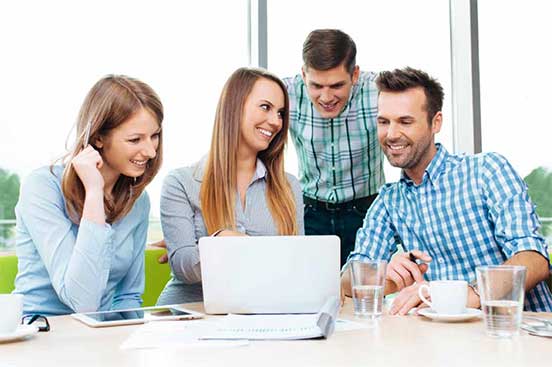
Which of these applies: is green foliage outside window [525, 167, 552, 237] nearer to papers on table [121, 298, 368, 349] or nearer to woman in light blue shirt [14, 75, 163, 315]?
woman in light blue shirt [14, 75, 163, 315]

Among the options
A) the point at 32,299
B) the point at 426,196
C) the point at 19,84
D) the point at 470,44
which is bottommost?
the point at 32,299

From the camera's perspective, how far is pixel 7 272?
65.8 inches

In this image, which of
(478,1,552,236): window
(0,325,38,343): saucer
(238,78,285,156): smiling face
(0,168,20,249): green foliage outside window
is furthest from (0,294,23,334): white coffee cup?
(478,1,552,236): window

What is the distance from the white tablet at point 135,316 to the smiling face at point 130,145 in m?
0.50

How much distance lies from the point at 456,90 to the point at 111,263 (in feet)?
7.31

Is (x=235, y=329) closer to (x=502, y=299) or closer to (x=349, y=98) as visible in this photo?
(x=502, y=299)

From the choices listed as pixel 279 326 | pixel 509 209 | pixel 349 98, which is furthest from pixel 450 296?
pixel 349 98

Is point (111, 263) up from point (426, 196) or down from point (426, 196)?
down

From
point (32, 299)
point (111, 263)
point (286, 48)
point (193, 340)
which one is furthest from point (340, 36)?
point (193, 340)

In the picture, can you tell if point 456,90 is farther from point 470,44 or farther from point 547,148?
point 547,148

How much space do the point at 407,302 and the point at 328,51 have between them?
4.31ft

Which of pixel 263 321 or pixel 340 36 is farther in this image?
pixel 340 36

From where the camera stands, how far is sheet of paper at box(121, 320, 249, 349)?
0.97 meters

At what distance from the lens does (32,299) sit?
1.56 metres
